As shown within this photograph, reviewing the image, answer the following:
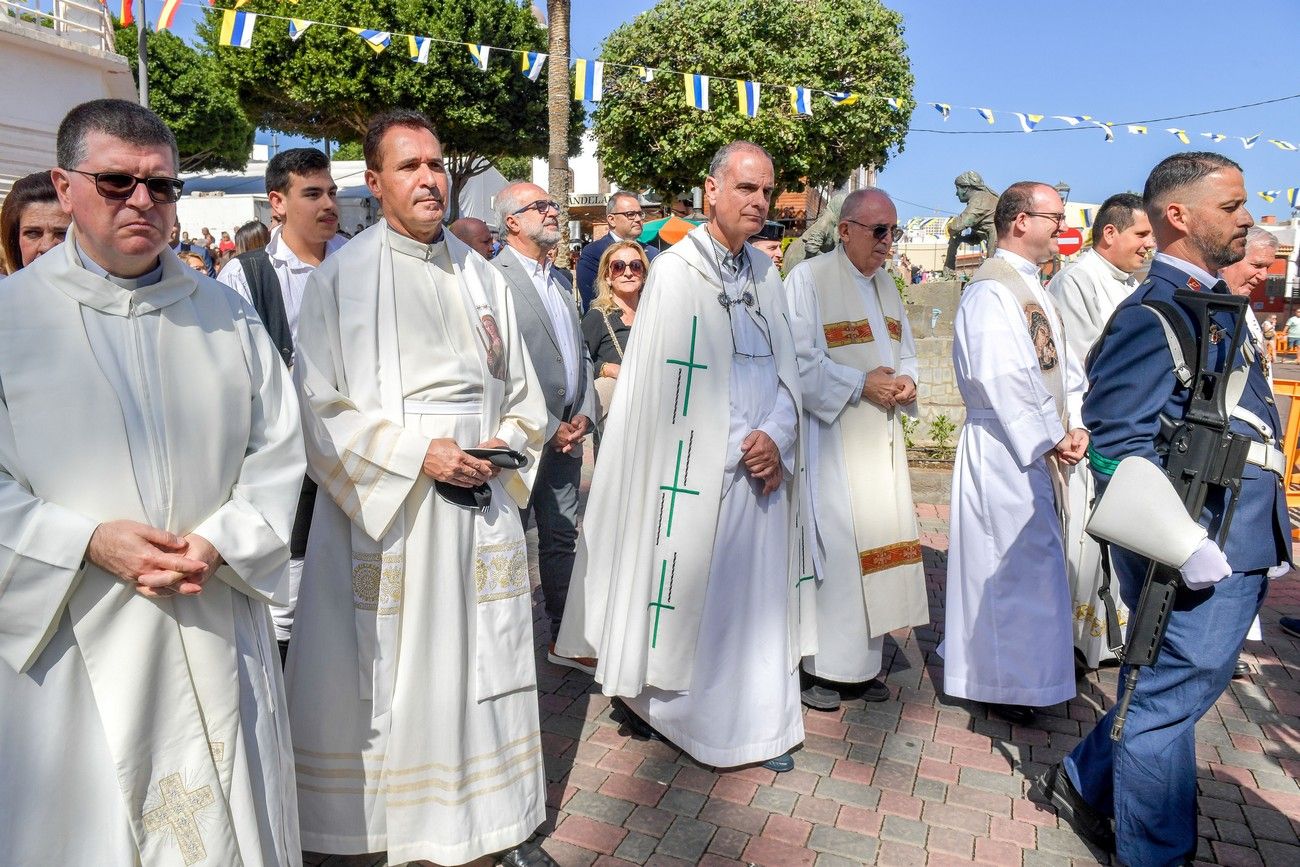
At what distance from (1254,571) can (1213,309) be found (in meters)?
0.80

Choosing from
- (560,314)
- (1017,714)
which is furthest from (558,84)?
(1017,714)

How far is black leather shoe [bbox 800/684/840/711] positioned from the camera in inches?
167

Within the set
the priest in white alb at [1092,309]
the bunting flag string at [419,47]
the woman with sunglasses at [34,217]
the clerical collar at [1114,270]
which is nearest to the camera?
the woman with sunglasses at [34,217]

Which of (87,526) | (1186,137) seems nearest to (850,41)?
(1186,137)

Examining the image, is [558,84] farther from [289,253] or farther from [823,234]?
[289,253]

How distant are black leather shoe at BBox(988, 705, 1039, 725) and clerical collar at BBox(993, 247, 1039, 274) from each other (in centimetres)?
189

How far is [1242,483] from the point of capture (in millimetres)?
2814

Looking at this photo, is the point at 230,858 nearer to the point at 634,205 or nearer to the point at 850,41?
the point at 634,205

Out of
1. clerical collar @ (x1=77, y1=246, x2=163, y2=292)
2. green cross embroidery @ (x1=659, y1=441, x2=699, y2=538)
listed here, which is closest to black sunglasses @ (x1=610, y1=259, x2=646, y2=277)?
green cross embroidery @ (x1=659, y1=441, x2=699, y2=538)

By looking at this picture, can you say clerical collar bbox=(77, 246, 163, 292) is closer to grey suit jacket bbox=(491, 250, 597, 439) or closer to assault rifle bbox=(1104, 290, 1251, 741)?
grey suit jacket bbox=(491, 250, 597, 439)

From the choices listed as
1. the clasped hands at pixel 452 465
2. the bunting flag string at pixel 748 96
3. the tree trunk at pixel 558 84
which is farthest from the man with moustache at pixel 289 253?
the tree trunk at pixel 558 84

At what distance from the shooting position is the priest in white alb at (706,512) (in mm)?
3654

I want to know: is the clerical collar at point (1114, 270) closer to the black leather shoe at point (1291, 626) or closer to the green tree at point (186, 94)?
the black leather shoe at point (1291, 626)

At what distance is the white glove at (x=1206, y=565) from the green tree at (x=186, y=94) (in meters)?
36.1
